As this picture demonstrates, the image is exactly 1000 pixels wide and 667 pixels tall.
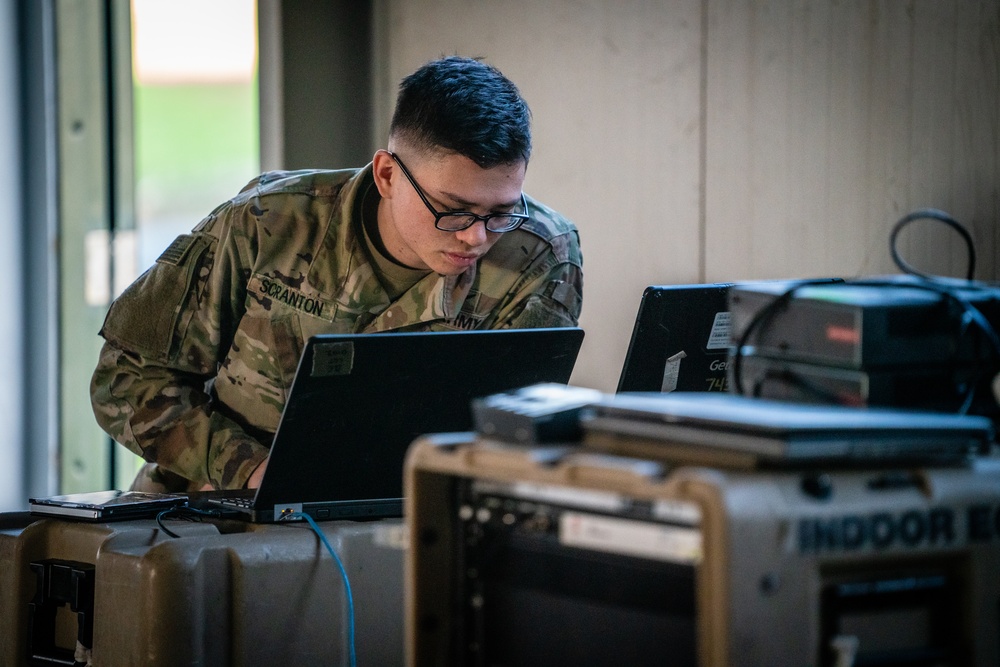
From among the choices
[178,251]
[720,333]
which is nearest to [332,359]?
[720,333]

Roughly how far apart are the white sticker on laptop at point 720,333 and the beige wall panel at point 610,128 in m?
1.50

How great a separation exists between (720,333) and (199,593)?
704mm

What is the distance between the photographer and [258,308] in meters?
1.86

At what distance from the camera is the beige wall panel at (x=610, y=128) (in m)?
2.90

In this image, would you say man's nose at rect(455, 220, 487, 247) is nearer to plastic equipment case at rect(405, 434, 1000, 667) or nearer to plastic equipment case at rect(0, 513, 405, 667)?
plastic equipment case at rect(0, 513, 405, 667)

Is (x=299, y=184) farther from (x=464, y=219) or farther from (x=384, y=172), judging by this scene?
(x=464, y=219)

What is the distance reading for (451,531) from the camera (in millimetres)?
952

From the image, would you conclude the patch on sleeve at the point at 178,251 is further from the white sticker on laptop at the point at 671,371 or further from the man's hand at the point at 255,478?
the white sticker on laptop at the point at 671,371

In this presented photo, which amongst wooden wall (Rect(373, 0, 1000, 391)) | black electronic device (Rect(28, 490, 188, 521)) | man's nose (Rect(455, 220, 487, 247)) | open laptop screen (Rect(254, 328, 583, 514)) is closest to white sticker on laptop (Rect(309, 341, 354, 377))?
open laptop screen (Rect(254, 328, 583, 514))

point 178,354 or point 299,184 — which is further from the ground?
point 299,184

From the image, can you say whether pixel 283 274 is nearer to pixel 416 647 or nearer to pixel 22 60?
pixel 416 647

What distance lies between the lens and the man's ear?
5.91ft

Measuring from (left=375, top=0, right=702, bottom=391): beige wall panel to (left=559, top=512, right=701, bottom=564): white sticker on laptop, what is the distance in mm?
2106

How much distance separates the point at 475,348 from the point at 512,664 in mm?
456
